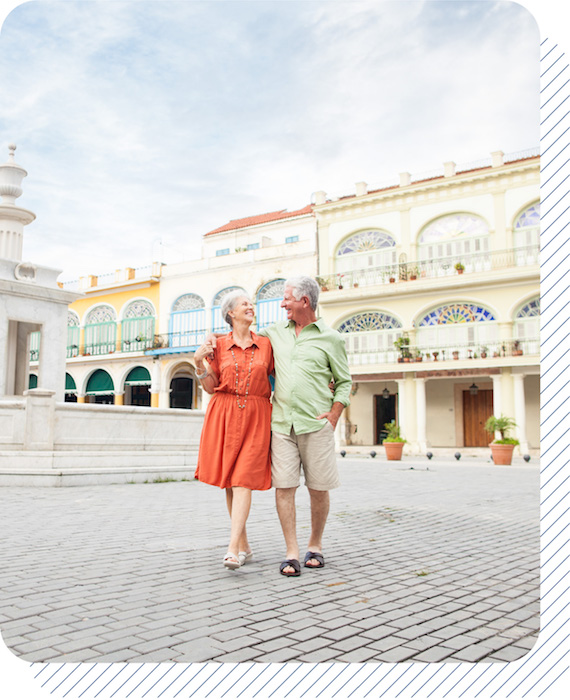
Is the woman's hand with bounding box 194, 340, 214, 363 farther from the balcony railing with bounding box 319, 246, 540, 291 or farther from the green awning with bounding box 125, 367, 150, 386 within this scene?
the green awning with bounding box 125, 367, 150, 386

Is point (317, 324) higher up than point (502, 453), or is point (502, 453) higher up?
point (317, 324)

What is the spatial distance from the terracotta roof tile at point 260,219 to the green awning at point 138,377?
27.3 ft

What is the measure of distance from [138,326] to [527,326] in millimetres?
19518

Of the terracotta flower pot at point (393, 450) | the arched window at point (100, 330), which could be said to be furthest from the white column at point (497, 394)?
the arched window at point (100, 330)

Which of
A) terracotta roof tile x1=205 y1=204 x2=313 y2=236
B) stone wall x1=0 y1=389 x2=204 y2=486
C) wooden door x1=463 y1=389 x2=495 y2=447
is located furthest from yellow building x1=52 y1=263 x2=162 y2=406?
stone wall x1=0 y1=389 x2=204 y2=486

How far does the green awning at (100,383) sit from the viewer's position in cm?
3525

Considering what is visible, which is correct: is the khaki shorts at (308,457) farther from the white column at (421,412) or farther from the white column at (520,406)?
the white column at (421,412)

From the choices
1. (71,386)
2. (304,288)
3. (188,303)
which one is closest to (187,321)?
(188,303)

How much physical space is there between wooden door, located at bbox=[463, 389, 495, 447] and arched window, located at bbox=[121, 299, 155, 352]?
1609cm

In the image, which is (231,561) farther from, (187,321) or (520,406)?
(187,321)

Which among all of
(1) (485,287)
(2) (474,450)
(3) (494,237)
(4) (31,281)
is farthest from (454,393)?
(4) (31,281)

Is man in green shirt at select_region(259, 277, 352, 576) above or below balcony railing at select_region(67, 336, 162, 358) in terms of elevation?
below

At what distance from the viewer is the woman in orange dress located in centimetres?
392

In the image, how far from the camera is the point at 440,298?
2675 centimetres
